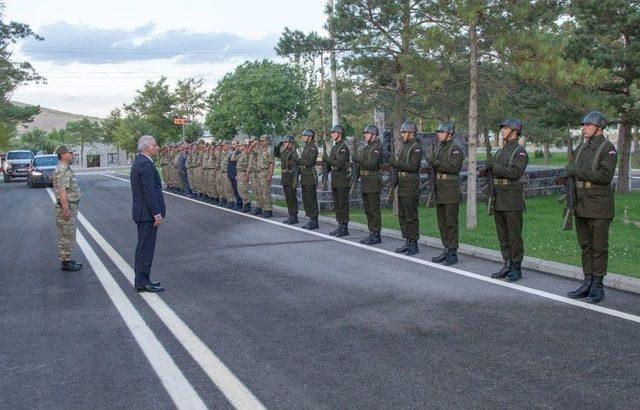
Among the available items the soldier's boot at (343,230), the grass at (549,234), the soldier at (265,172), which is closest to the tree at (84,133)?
the soldier at (265,172)

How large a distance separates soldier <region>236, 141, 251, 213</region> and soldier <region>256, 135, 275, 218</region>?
46.6 inches

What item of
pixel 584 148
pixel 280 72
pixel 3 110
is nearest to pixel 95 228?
pixel 584 148

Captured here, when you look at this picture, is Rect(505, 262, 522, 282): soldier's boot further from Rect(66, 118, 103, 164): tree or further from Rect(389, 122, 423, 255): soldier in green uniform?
Rect(66, 118, 103, 164): tree

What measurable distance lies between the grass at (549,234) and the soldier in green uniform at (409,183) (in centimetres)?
116

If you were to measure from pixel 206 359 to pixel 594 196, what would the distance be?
177 inches

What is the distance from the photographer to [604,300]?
686cm

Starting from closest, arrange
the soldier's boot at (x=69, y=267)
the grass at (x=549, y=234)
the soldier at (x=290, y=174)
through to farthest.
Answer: the grass at (x=549, y=234)
the soldier's boot at (x=69, y=267)
the soldier at (x=290, y=174)

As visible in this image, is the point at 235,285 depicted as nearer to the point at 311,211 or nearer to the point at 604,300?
the point at 604,300

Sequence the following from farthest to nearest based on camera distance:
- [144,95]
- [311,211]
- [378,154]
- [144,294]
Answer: [144,95] < [311,211] < [378,154] < [144,294]

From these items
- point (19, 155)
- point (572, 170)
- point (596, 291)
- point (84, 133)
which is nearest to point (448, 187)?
point (572, 170)

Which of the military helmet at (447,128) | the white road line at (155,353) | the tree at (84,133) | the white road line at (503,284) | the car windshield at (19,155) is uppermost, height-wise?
the tree at (84,133)

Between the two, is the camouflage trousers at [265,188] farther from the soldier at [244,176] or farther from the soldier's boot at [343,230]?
the soldier's boot at [343,230]

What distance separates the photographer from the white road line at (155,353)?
4402 mm

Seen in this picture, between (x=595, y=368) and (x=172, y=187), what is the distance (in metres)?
23.7
